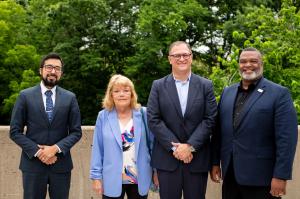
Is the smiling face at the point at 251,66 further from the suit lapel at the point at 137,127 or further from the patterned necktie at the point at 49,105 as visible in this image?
the patterned necktie at the point at 49,105

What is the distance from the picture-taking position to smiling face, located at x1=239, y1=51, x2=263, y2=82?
4.02 meters

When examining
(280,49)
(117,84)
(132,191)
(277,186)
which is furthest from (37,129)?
(280,49)

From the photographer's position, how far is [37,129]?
423 cm

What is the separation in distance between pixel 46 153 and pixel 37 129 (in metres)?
0.26

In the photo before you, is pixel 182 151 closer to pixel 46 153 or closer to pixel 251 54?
pixel 251 54

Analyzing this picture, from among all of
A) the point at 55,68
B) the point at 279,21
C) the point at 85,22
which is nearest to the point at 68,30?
the point at 85,22

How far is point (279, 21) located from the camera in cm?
1332

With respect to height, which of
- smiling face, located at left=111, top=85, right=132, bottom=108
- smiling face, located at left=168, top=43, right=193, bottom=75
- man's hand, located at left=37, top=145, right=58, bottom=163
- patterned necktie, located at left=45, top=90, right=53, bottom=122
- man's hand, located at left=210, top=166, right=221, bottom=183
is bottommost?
man's hand, located at left=210, top=166, right=221, bottom=183

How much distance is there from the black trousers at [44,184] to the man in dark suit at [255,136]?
148 cm

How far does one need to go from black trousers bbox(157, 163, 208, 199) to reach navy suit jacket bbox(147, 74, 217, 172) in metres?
0.05

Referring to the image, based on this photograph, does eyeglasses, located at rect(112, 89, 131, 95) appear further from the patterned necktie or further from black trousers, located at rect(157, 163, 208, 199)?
black trousers, located at rect(157, 163, 208, 199)

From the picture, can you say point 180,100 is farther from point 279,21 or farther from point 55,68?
point 279,21

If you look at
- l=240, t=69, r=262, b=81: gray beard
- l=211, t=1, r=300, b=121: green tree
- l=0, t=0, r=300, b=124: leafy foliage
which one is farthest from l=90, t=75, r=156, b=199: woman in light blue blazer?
l=0, t=0, r=300, b=124: leafy foliage

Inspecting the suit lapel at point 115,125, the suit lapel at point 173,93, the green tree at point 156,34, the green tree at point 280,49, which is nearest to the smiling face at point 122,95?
the suit lapel at point 115,125
